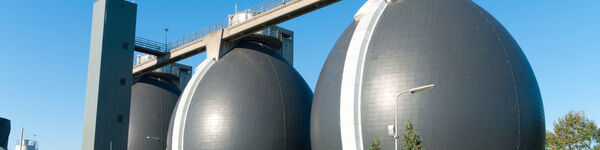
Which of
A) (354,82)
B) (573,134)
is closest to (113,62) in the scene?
(354,82)

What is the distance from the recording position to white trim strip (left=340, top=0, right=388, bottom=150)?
3019cm

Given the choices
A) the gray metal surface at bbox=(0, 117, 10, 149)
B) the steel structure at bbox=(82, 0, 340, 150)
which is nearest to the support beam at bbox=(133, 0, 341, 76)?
the steel structure at bbox=(82, 0, 340, 150)

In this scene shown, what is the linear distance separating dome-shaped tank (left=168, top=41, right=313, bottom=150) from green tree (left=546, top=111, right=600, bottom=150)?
21567 mm

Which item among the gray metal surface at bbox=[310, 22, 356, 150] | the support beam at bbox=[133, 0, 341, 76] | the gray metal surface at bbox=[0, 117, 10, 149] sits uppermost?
the support beam at bbox=[133, 0, 341, 76]

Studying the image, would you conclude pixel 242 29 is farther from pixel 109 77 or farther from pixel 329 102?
pixel 329 102

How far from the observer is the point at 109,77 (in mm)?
39594

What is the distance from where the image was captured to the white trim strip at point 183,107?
1639 inches

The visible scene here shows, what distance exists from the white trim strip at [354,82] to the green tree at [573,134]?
956 inches

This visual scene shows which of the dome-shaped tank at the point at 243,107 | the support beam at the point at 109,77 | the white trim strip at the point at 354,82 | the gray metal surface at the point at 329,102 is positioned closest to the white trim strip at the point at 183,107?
the dome-shaped tank at the point at 243,107

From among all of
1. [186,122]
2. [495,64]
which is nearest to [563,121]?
[495,64]

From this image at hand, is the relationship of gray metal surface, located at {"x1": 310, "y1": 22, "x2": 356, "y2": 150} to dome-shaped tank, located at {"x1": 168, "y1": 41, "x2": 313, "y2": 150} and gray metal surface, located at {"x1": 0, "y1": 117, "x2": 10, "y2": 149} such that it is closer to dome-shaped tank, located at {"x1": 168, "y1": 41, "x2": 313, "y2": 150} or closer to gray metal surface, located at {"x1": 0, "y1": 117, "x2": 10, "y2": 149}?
dome-shaped tank, located at {"x1": 168, "y1": 41, "x2": 313, "y2": 150}

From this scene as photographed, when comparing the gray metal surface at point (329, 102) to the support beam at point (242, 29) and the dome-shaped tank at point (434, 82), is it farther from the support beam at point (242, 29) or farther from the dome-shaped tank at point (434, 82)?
the support beam at point (242, 29)

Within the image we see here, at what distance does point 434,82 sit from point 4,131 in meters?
19.1

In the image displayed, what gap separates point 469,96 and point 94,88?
2451 centimetres
